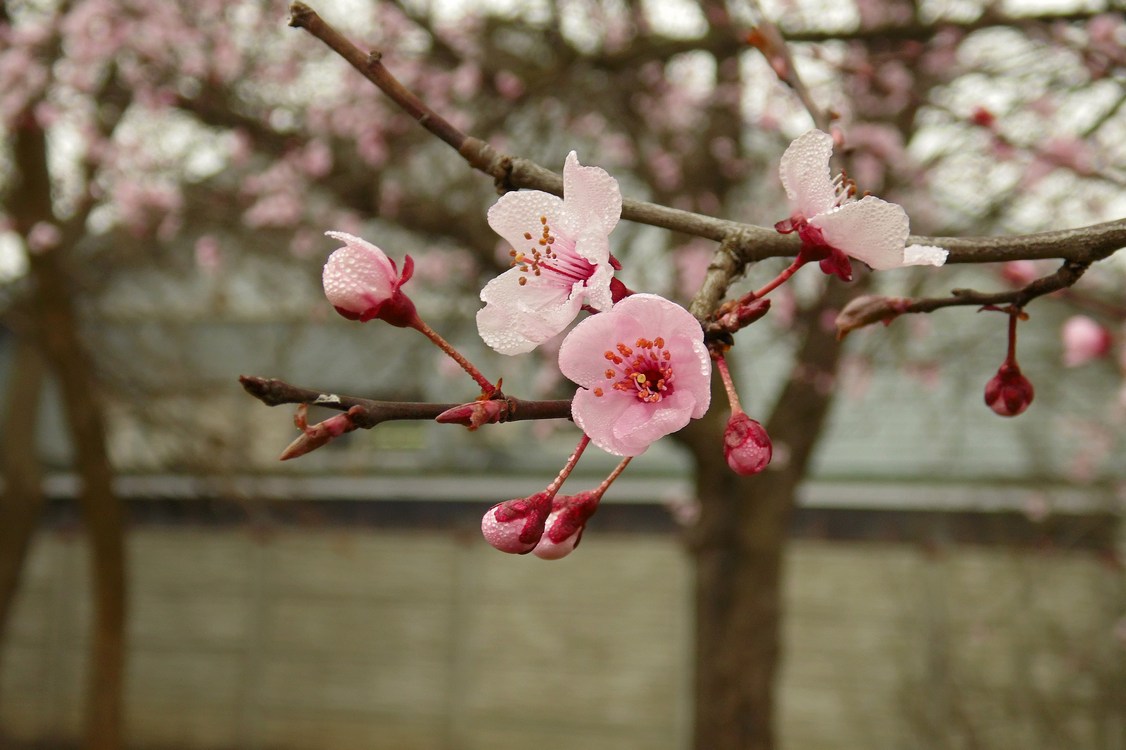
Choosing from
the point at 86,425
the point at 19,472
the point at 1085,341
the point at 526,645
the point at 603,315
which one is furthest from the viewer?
the point at 526,645

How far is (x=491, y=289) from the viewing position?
83 cm

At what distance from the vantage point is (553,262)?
2.82ft

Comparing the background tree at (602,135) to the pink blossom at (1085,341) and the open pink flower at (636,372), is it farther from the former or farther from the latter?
the open pink flower at (636,372)

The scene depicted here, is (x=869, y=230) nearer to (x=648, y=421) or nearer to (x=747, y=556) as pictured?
(x=648, y=421)

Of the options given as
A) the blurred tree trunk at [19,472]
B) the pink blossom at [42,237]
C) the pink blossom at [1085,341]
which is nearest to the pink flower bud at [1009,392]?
the pink blossom at [1085,341]

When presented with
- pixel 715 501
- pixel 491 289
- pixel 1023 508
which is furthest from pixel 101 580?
pixel 491 289

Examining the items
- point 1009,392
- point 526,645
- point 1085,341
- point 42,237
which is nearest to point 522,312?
point 1009,392

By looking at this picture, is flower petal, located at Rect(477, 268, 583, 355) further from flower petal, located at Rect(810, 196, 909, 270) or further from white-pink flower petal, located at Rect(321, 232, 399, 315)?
flower petal, located at Rect(810, 196, 909, 270)

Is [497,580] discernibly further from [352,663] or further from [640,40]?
[640,40]

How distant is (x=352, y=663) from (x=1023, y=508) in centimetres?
520

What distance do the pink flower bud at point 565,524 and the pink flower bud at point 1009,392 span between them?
1.50 ft

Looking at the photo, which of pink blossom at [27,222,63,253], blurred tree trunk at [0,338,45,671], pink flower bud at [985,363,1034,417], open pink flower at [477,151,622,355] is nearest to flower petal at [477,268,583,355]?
open pink flower at [477,151,622,355]

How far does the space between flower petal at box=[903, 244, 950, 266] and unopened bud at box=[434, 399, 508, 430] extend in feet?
1.07

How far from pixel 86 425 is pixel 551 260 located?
6.53 meters
